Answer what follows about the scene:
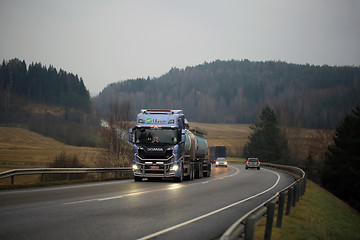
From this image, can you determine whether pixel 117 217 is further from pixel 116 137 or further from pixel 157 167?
pixel 116 137

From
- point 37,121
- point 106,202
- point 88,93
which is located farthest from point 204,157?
point 88,93

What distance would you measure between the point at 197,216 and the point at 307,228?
3.31 metres

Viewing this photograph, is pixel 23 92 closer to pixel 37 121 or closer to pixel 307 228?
pixel 37 121

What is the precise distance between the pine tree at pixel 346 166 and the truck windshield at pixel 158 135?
3347 centimetres

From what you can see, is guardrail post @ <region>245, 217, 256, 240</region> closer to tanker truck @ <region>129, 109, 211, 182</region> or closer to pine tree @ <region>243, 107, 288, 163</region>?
tanker truck @ <region>129, 109, 211, 182</region>

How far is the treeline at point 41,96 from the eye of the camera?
459 feet

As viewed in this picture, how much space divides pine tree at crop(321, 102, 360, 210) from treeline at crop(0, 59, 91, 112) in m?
109

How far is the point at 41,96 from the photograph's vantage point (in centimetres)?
16412

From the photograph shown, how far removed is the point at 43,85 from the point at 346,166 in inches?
5192

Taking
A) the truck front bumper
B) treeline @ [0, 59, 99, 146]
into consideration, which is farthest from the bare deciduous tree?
treeline @ [0, 59, 99, 146]

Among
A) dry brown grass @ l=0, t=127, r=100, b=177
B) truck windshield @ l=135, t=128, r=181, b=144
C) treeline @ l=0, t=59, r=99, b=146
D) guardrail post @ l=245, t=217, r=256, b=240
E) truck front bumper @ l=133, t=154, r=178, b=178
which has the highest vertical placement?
treeline @ l=0, t=59, r=99, b=146

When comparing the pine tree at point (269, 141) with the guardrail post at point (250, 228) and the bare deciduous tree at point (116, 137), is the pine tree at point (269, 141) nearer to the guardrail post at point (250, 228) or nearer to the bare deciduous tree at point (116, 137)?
the bare deciduous tree at point (116, 137)

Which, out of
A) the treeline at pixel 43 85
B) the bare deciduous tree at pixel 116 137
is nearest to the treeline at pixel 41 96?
the treeline at pixel 43 85

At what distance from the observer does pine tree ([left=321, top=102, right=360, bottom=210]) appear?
56.8 metres
